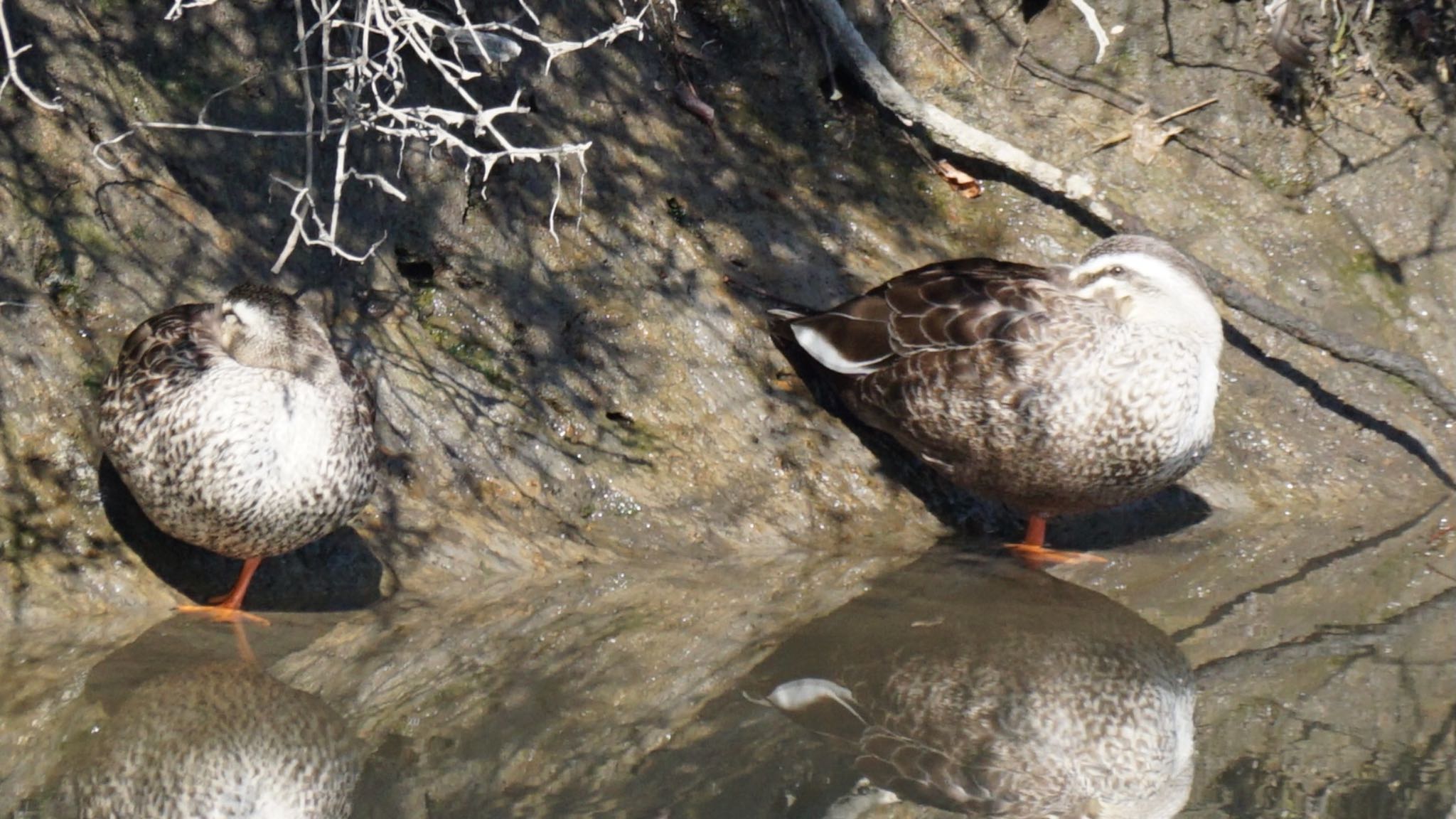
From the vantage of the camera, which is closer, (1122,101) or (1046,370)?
(1046,370)

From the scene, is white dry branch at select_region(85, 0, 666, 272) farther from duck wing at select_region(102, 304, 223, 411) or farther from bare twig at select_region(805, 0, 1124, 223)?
bare twig at select_region(805, 0, 1124, 223)

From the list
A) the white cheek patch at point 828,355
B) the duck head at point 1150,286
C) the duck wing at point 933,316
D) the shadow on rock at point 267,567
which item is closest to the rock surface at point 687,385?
the shadow on rock at point 267,567

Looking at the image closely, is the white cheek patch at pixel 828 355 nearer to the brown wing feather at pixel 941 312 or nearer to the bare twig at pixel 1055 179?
the brown wing feather at pixel 941 312

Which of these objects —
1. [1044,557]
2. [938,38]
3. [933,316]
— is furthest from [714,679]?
[938,38]

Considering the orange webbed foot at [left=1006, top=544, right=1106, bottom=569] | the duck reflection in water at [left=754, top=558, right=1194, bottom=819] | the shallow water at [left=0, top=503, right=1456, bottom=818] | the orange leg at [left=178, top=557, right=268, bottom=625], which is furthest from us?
the orange webbed foot at [left=1006, top=544, right=1106, bottom=569]

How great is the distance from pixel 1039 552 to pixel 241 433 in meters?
2.90

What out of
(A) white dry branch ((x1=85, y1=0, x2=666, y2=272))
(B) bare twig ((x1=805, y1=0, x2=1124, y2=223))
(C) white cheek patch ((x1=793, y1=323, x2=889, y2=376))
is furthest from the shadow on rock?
(B) bare twig ((x1=805, y1=0, x2=1124, y2=223))

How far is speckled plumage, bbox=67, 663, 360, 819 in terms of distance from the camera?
3875 mm

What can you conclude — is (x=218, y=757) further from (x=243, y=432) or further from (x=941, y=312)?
(x=941, y=312)

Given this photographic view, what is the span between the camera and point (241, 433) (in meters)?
4.75

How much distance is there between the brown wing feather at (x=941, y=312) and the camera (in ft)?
18.6

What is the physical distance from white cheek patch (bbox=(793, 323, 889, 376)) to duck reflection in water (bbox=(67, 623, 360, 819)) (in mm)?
2421

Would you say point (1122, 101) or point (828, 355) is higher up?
point (1122, 101)

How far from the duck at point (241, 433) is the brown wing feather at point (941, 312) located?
1912 millimetres
